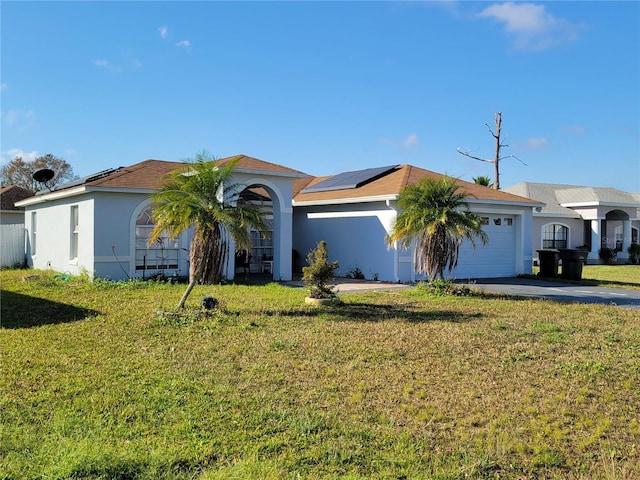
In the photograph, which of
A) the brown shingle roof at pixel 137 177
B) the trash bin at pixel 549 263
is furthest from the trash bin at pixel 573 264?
the brown shingle roof at pixel 137 177

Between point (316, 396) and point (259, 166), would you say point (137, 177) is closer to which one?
point (259, 166)

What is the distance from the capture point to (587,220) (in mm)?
32969

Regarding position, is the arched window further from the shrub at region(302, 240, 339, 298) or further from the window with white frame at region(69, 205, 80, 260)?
the shrub at region(302, 240, 339, 298)

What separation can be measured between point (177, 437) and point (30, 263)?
21298 mm

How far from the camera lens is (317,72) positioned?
16734 mm

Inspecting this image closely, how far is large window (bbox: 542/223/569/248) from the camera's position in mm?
31359

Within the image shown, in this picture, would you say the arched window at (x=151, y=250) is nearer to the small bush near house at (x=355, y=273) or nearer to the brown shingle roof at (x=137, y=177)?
the brown shingle roof at (x=137, y=177)

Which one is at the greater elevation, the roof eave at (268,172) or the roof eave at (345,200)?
the roof eave at (268,172)

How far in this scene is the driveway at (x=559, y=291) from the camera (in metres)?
14.2

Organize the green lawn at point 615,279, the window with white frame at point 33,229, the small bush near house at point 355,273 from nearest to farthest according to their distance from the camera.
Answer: the green lawn at point 615,279 → the small bush near house at point 355,273 → the window with white frame at point 33,229

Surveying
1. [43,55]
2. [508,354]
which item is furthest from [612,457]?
[43,55]

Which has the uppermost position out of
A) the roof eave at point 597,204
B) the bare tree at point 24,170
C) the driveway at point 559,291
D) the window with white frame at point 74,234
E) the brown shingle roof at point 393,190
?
the bare tree at point 24,170

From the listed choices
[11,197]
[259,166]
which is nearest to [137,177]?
[259,166]

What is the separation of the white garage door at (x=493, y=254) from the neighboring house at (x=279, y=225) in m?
0.04
